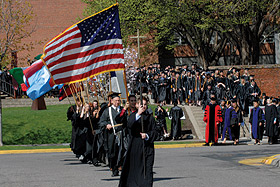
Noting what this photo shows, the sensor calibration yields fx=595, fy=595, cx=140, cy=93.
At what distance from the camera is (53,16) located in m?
61.2

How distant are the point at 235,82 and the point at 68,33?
16.4m

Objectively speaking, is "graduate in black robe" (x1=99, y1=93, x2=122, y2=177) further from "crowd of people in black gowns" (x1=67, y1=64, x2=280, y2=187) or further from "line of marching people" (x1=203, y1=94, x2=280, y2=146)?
"line of marching people" (x1=203, y1=94, x2=280, y2=146)

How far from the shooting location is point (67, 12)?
202ft

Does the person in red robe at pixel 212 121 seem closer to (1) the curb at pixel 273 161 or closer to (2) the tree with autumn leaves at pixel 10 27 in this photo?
(1) the curb at pixel 273 161

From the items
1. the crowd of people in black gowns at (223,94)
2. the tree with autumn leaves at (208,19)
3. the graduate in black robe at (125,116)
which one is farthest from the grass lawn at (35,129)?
the graduate in black robe at (125,116)

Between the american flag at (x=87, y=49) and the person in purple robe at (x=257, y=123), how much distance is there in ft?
34.2

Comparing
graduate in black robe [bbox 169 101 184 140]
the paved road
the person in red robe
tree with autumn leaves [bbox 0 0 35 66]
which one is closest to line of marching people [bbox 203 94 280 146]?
the person in red robe

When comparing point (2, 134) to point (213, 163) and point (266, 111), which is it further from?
point (213, 163)

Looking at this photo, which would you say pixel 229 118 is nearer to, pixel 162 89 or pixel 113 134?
pixel 162 89

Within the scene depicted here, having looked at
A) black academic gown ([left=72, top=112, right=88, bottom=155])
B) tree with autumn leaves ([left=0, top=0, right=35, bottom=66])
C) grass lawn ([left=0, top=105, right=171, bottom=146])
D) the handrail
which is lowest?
grass lawn ([left=0, top=105, right=171, bottom=146])

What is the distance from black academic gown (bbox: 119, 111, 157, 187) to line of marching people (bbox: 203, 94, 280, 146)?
11959 mm

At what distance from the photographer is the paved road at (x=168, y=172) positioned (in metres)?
11.3

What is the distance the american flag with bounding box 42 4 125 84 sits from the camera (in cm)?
1363

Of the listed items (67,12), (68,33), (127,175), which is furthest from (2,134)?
(67,12)
